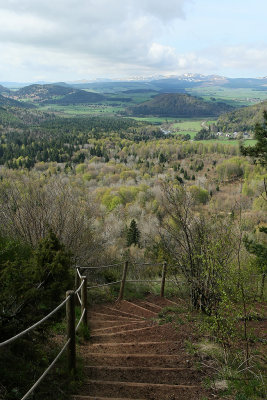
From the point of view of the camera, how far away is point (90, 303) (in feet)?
27.4

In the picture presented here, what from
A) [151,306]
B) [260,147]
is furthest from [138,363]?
[260,147]

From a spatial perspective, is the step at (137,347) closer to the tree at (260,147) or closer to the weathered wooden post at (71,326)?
the weathered wooden post at (71,326)

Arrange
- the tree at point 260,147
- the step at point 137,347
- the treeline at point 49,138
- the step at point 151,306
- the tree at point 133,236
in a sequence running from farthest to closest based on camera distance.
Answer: the treeline at point 49,138, the tree at point 133,236, the tree at point 260,147, the step at point 151,306, the step at point 137,347

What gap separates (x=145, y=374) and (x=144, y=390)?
0.45 m

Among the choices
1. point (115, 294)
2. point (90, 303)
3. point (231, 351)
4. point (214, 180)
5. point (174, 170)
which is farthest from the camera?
point (174, 170)

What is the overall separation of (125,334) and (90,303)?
2822 millimetres

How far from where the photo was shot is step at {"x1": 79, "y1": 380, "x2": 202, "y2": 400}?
11.8ft

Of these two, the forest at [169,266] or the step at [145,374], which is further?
the step at [145,374]

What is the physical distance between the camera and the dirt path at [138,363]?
12.0ft

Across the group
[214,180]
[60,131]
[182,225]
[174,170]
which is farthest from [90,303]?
[60,131]

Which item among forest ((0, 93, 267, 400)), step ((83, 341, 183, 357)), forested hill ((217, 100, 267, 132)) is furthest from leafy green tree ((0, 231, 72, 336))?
forested hill ((217, 100, 267, 132))

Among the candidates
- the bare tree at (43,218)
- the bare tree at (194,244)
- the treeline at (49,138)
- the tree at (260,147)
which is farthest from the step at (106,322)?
the treeline at (49,138)

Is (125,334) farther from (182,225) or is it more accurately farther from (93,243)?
(93,243)

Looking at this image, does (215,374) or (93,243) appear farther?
(93,243)
